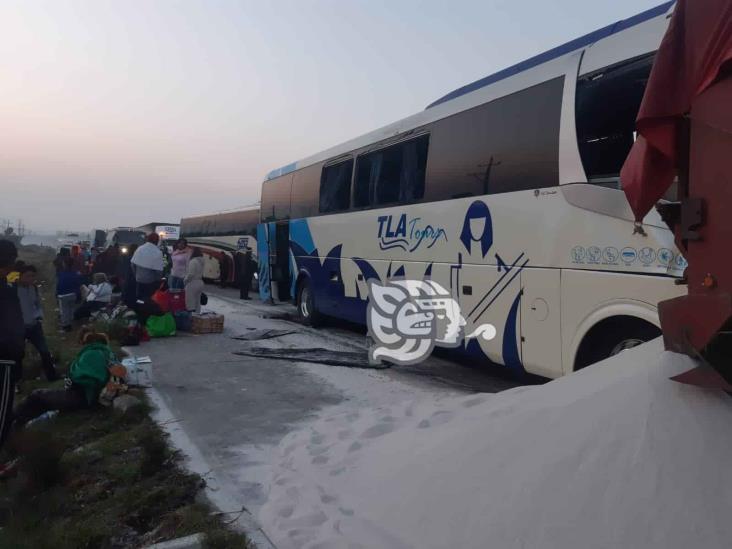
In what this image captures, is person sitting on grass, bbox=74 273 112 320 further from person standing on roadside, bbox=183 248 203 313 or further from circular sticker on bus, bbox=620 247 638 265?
circular sticker on bus, bbox=620 247 638 265

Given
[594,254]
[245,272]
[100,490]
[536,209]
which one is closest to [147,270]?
[100,490]

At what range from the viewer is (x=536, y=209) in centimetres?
584

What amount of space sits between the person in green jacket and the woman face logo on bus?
4126 mm

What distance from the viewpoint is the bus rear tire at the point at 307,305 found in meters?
11.9

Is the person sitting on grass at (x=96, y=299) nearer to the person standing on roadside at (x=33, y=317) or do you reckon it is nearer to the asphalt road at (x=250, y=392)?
the asphalt road at (x=250, y=392)

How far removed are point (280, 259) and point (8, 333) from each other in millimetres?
9351

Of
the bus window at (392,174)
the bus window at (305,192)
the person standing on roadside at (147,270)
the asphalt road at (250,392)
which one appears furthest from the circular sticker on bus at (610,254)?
the person standing on roadside at (147,270)

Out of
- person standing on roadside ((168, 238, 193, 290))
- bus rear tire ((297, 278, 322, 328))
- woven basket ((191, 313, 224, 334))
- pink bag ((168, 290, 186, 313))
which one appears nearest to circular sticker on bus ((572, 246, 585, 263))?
bus rear tire ((297, 278, 322, 328))

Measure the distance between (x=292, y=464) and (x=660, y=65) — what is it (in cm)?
343

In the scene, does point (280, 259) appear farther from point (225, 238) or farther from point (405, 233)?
point (225, 238)

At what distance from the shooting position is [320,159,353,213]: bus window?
10.3 metres

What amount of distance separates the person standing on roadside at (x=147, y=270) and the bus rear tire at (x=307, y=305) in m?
2.90

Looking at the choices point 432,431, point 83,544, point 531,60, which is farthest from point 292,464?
point 531,60

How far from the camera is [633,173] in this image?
3107 millimetres
